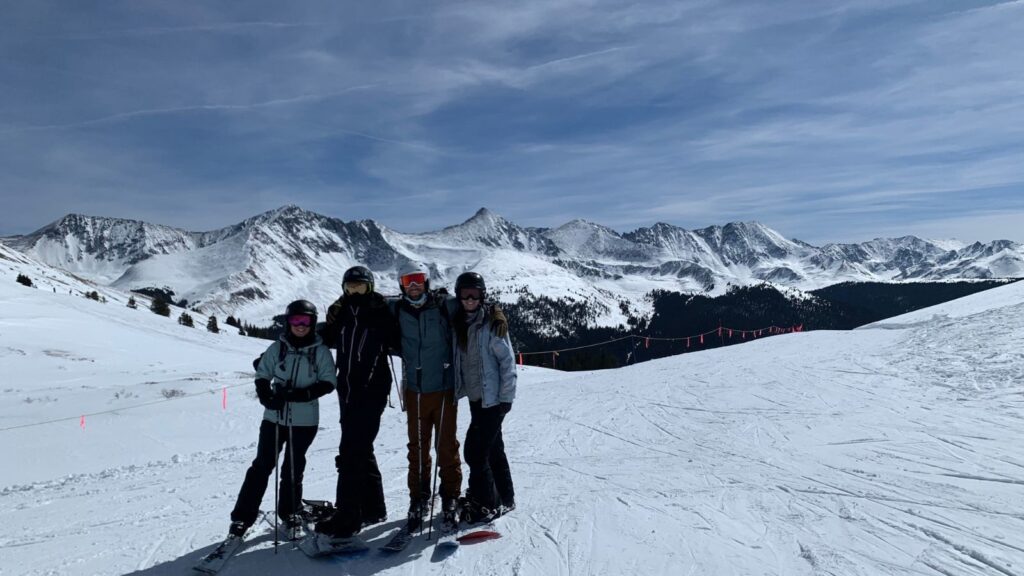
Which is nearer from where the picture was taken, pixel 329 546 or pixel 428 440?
pixel 329 546

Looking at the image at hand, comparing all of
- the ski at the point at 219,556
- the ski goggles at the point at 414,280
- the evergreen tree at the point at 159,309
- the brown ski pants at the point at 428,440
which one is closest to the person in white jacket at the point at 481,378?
the brown ski pants at the point at 428,440

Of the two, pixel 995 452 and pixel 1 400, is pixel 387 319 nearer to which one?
pixel 995 452

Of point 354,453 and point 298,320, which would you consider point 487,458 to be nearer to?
point 354,453

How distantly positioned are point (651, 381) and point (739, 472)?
10813 mm

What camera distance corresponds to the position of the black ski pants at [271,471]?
17.7 feet

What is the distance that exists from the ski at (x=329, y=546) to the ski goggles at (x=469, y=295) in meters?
2.48

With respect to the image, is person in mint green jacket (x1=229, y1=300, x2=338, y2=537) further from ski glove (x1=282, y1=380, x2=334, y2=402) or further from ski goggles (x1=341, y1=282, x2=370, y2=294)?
ski goggles (x1=341, y1=282, x2=370, y2=294)

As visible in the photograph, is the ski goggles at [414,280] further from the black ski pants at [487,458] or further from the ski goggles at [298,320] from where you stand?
the black ski pants at [487,458]

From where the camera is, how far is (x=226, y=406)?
16047 millimetres

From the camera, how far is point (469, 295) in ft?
18.7

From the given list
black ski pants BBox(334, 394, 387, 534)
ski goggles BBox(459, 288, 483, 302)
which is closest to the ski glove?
black ski pants BBox(334, 394, 387, 534)

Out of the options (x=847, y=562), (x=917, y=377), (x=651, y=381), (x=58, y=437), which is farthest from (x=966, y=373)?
(x=58, y=437)

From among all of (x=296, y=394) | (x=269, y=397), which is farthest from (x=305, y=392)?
(x=269, y=397)

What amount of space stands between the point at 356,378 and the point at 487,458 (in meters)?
1.59
